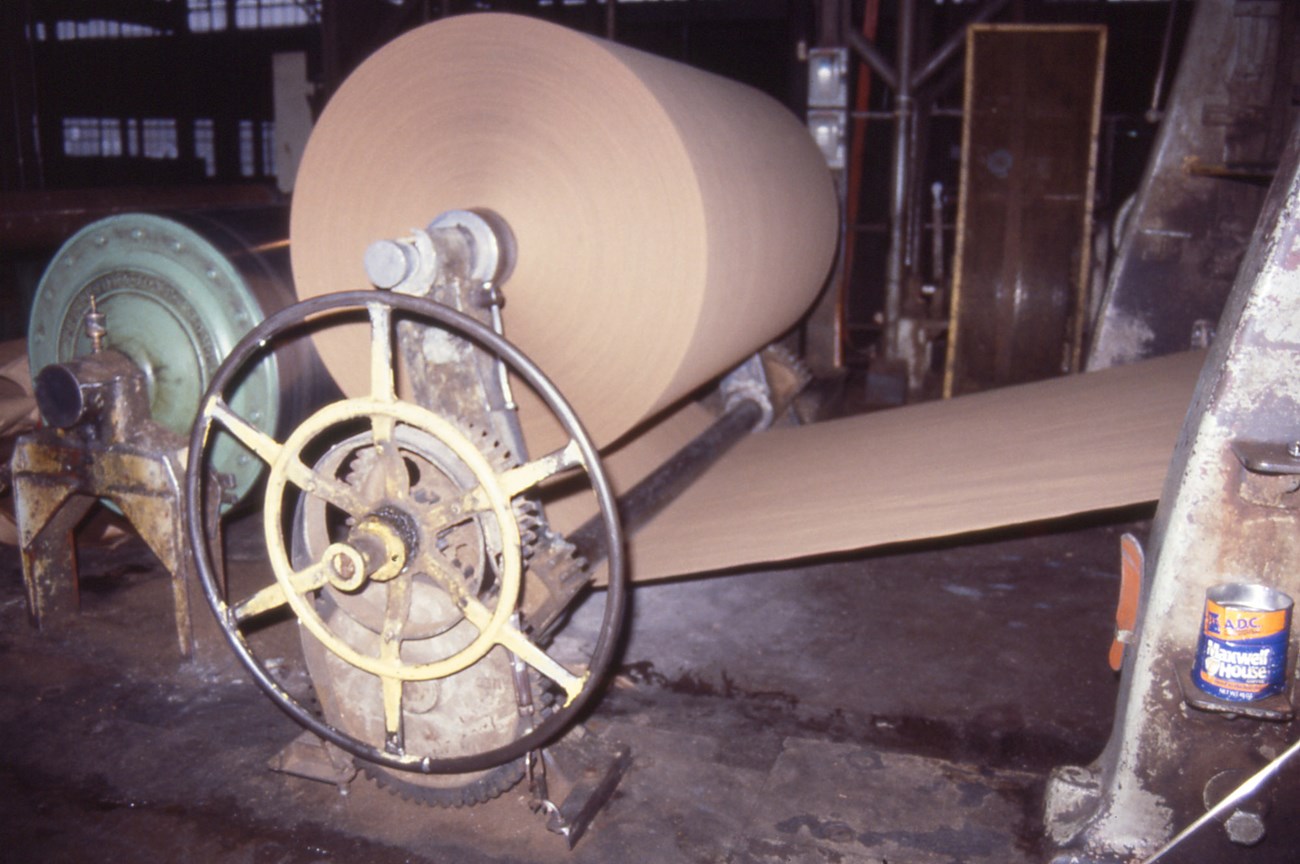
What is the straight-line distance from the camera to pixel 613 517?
1.21 meters

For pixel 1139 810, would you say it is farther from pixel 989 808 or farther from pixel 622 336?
pixel 622 336

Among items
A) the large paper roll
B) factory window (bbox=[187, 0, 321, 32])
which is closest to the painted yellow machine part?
the large paper roll

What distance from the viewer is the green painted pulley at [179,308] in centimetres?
218

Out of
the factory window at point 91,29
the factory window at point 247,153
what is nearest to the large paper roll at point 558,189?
the factory window at point 247,153

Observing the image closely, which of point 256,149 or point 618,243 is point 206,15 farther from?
point 618,243

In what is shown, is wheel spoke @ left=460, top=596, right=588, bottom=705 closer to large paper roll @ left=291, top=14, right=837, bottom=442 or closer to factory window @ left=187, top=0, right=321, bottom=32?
large paper roll @ left=291, top=14, right=837, bottom=442

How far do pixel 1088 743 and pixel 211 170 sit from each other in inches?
677

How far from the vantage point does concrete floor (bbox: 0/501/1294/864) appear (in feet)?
5.09

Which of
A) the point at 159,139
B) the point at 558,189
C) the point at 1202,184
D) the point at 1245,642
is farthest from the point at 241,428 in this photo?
the point at 159,139

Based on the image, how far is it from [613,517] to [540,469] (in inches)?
4.9

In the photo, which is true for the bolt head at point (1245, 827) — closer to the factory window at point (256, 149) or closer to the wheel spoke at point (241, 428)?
the wheel spoke at point (241, 428)

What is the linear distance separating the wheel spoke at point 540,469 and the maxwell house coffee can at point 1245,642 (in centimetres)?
82

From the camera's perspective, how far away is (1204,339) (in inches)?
104

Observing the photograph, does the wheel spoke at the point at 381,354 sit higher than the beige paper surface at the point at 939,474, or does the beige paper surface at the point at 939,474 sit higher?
the wheel spoke at the point at 381,354
